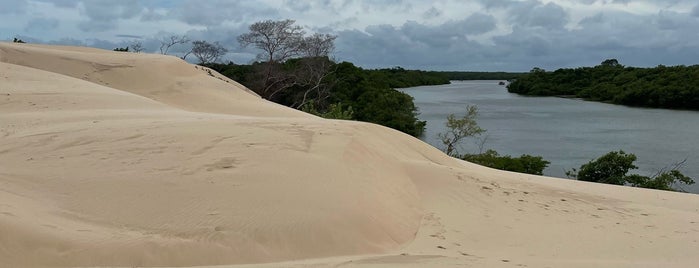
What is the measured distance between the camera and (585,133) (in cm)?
3972

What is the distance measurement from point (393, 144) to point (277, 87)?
927 inches

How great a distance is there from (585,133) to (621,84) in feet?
106

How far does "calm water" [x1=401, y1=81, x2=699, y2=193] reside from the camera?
97.3 feet

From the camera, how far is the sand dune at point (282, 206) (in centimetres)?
501

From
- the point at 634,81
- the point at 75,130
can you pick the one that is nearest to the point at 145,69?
the point at 75,130

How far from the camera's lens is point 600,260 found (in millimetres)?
5664

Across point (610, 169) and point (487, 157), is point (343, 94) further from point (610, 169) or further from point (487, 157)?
point (610, 169)

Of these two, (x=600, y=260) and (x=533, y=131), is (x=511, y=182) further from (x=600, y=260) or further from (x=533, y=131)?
(x=533, y=131)

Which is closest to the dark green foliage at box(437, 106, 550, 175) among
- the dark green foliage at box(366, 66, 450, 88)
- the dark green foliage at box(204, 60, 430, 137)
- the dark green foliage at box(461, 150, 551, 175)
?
the dark green foliage at box(461, 150, 551, 175)

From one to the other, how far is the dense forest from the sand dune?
50.3 metres

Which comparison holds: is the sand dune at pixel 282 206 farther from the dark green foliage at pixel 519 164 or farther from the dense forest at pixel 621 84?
the dense forest at pixel 621 84

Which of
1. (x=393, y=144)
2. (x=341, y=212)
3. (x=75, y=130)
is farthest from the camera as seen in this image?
(x=393, y=144)

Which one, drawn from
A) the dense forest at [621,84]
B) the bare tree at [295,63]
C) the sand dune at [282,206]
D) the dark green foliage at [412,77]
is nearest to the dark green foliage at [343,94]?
the bare tree at [295,63]

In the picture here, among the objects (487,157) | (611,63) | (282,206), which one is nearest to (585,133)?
(487,157)
